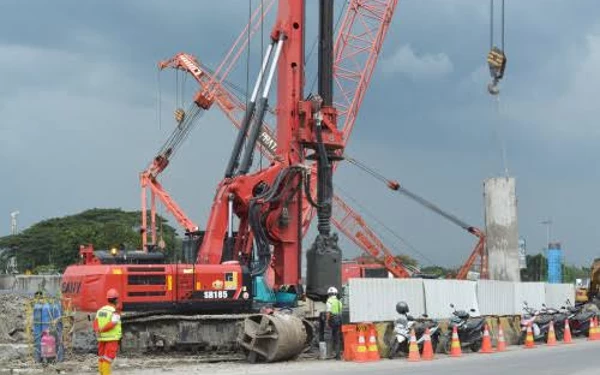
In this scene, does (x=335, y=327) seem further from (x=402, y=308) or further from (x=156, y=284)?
(x=156, y=284)

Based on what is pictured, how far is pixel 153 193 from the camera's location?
241ft

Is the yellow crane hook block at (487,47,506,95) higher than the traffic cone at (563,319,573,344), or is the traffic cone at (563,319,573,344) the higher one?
the yellow crane hook block at (487,47,506,95)

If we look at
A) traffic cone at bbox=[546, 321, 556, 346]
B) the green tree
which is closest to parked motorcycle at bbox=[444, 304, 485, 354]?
traffic cone at bbox=[546, 321, 556, 346]

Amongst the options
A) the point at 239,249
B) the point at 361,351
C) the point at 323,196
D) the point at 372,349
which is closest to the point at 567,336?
the point at 323,196

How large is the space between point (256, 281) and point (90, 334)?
5.28m

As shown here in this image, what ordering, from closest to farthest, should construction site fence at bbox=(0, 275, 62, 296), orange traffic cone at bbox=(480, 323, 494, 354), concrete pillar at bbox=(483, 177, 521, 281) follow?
orange traffic cone at bbox=(480, 323, 494, 354) < concrete pillar at bbox=(483, 177, 521, 281) < construction site fence at bbox=(0, 275, 62, 296)

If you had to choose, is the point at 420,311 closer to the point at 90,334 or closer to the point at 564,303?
the point at 90,334

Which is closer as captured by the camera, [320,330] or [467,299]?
[320,330]

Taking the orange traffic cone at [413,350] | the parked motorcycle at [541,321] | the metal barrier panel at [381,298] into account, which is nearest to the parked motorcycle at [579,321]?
the parked motorcycle at [541,321]

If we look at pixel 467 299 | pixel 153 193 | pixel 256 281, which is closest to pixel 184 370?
pixel 256 281

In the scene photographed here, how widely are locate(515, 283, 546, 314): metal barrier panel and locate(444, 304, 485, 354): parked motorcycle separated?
5262mm

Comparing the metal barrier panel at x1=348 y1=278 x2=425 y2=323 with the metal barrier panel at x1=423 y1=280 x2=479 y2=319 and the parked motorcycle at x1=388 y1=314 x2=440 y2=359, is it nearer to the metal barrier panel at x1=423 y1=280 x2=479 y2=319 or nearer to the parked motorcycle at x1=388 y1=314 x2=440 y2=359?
the metal barrier panel at x1=423 y1=280 x2=479 y2=319

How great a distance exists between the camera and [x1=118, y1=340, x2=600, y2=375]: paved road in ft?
61.9

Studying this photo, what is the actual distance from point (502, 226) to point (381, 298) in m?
15.4
